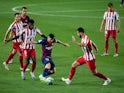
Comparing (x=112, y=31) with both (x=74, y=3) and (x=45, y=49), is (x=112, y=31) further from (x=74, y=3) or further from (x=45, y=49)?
(x=74, y=3)

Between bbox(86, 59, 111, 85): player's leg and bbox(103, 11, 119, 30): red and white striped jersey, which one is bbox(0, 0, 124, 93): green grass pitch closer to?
bbox(86, 59, 111, 85): player's leg

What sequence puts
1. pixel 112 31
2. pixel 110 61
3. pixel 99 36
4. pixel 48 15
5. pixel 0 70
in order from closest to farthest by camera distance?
1. pixel 0 70
2. pixel 110 61
3. pixel 112 31
4. pixel 99 36
5. pixel 48 15

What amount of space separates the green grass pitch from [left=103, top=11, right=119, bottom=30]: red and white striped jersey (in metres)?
1.48

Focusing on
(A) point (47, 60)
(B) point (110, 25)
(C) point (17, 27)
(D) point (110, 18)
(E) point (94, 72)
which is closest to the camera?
(E) point (94, 72)

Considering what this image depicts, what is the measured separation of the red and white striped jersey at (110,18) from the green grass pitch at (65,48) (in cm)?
148

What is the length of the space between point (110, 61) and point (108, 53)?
85.0 inches

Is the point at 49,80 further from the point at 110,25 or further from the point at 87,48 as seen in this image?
the point at 110,25

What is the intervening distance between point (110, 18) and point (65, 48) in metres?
3.36

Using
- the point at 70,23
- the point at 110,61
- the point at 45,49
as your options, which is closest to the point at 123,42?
the point at 110,61

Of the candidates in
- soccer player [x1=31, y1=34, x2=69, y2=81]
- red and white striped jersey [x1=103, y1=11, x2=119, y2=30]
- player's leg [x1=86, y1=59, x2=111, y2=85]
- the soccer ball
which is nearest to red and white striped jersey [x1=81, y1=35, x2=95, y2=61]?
player's leg [x1=86, y1=59, x2=111, y2=85]

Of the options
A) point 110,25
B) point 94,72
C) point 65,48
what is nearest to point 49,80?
point 94,72

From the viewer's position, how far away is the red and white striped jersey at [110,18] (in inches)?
981

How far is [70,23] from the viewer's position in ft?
115

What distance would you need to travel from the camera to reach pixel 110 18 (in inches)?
992
